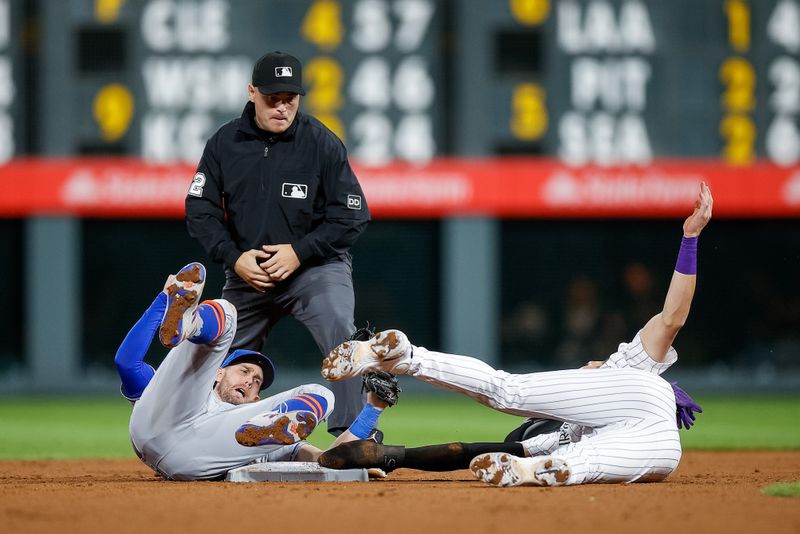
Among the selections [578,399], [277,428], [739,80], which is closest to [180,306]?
[277,428]

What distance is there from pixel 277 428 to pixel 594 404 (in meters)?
1.27

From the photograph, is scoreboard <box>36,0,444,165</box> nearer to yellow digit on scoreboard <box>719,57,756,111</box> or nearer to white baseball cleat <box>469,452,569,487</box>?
yellow digit on scoreboard <box>719,57,756,111</box>

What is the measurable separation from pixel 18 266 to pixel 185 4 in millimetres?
3840

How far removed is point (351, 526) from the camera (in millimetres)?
3977

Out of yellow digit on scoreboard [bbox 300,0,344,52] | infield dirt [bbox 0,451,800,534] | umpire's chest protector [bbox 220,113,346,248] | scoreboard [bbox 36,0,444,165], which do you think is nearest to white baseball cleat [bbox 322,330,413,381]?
infield dirt [bbox 0,451,800,534]

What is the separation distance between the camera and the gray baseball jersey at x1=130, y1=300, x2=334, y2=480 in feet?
16.5

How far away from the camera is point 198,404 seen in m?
5.11

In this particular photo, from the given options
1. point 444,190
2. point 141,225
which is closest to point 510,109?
point 444,190

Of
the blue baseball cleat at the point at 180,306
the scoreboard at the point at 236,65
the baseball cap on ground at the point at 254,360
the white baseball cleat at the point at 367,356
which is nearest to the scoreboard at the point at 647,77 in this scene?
the scoreboard at the point at 236,65

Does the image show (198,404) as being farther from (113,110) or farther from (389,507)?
(113,110)

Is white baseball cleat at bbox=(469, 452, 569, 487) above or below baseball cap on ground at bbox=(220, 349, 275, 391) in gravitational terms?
below

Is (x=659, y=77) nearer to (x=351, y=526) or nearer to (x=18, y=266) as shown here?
(x=18, y=266)

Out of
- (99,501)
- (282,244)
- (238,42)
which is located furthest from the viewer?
(238,42)

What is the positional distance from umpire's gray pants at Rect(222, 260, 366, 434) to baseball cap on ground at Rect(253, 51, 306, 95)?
2.80ft
